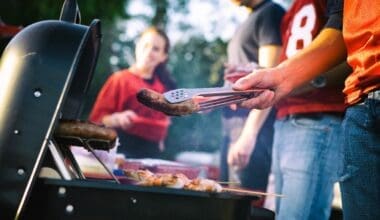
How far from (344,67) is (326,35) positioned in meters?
0.50

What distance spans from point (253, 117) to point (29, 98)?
1.88 metres

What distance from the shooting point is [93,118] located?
4617 mm

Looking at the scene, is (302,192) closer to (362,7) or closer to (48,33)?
(362,7)

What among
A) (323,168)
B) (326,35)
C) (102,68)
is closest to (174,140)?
(102,68)

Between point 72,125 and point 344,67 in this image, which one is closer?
point 72,125

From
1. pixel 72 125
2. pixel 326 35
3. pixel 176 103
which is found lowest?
pixel 72 125

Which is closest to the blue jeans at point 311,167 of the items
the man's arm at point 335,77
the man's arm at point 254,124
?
the man's arm at point 335,77

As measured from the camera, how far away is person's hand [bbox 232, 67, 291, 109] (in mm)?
1826

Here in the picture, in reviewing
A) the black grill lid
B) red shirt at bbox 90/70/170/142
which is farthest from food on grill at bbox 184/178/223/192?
red shirt at bbox 90/70/170/142

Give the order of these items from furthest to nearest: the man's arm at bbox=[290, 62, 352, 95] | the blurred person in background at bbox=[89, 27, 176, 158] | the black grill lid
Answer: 1. the blurred person in background at bbox=[89, 27, 176, 158]
2. the man's arm at bbox=[290, 62, 352, 95]
3. the black grill lid

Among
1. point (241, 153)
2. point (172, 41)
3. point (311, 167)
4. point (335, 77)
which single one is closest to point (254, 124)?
point (241, 153)

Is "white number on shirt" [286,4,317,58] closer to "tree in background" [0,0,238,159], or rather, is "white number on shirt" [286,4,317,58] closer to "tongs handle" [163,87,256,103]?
"tongs handle" [163,87,256,103]

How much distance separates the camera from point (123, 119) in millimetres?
4391

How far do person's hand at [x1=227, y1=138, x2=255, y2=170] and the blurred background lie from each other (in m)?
1.03
